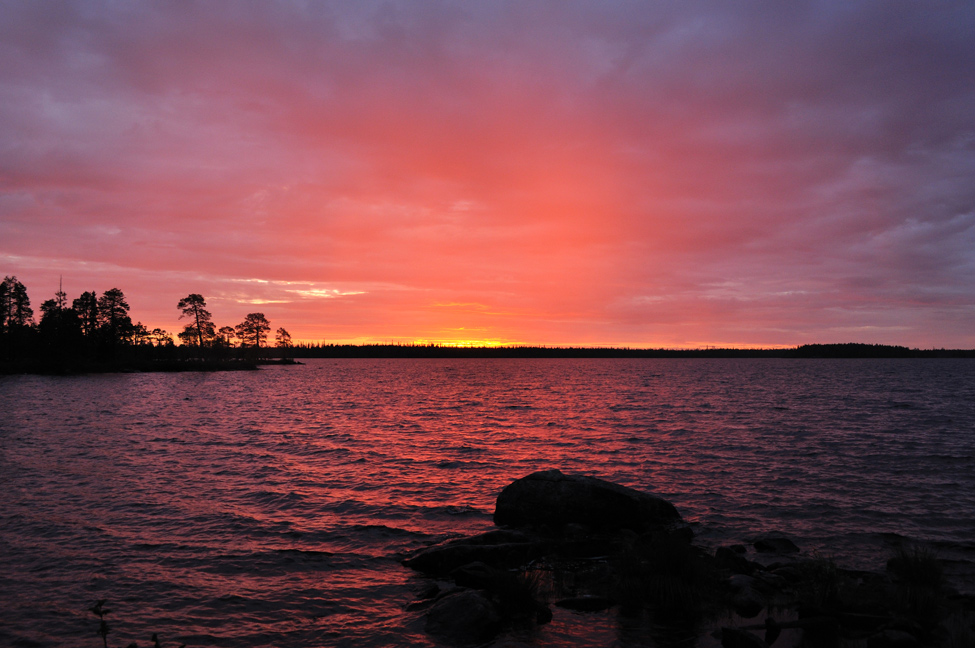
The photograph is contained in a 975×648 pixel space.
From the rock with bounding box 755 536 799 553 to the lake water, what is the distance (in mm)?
753

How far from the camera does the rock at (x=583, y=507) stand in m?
15.9

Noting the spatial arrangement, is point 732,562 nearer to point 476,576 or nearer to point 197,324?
point 476,576

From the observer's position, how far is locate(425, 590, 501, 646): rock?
362 inches

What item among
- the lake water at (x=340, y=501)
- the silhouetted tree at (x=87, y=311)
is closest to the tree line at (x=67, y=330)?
the silhouetted tree at (x=87, y=311)

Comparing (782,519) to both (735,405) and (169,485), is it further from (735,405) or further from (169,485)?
(735,405)

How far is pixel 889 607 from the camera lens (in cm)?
962

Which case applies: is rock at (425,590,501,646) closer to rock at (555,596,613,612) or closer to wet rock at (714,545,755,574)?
rock at (555,596,613,612)

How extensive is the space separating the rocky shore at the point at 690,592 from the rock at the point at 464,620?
21 millimetres

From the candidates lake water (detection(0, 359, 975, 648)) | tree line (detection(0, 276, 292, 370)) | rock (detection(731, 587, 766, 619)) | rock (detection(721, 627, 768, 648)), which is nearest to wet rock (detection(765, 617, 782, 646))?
rock (detection(721, 627, 768, 648))

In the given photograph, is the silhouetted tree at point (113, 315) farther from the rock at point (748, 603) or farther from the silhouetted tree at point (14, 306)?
the rock at point (748, 603)

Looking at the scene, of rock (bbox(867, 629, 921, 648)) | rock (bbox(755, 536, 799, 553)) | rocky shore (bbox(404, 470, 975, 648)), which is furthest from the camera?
rock (bbox(755, 536, 799, 553))

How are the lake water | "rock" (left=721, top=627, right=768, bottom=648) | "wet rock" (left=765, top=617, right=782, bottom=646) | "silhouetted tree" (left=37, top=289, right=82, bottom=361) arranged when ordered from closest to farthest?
"rock" (left=721, top=627, right=768, bottom=648), "wet rock" (left=765, top=617, right=782, bottom=646), the lake water, "silhouetted tree" (left=37, top=289, right=82, bottom=361)

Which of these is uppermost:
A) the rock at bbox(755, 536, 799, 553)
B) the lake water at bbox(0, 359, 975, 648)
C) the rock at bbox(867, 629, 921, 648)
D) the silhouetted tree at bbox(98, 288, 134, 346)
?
the silhouetted tree at bbox(98, 288, 134, 346)

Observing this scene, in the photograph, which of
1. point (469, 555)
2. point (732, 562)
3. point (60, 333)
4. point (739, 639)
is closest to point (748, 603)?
point (739, 639)
